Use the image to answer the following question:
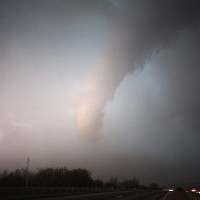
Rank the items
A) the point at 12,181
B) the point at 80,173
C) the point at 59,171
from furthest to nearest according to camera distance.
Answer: the point at 59,171 < the point at 80,173 < the point at 12,181

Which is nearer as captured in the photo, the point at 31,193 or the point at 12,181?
the point at 31,193

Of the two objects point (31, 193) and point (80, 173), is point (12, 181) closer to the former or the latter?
point (31, 193)

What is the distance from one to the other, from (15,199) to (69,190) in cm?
3383

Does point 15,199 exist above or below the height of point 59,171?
below

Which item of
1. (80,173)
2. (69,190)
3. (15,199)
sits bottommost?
(15,199)

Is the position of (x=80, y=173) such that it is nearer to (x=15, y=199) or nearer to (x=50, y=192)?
(x=50, y=192)

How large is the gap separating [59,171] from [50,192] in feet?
254

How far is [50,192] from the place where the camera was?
58906 millimetres

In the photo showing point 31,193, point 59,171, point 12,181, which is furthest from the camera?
point 59,171

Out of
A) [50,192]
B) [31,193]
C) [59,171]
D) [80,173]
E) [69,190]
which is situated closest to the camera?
[31,193]

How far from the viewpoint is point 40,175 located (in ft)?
431

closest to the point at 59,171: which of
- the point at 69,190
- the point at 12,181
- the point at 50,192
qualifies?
the point at 12,181

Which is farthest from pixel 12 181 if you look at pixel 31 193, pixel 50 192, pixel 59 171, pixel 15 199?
pixel 59 171

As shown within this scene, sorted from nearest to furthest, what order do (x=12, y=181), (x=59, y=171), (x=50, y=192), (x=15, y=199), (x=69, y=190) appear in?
(x=15, y=199) < (x=50, y=192) < (x=69, y=190) < (x=12, y=181) < (x=59, y=171)
